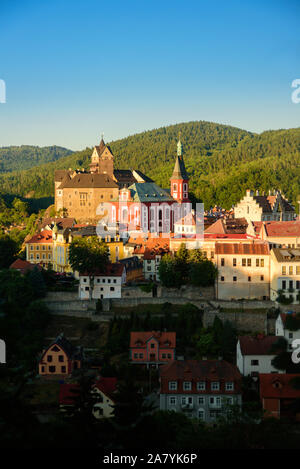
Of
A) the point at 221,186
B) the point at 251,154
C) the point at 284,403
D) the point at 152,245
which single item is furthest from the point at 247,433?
the point at 251,154

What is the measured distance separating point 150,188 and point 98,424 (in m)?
49.8

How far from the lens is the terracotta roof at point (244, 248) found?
46.1 meters

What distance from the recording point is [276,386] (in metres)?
33.7

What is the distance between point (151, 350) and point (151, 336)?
901mm

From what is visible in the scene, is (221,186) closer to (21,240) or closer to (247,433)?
(21,240)

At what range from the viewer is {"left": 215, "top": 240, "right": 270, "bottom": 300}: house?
150ft

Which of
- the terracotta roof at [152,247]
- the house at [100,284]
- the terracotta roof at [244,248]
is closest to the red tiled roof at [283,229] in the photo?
the terracotta roof at [244,248]

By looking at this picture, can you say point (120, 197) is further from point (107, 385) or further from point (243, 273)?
point (107, 385)

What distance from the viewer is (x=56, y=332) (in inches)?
1764

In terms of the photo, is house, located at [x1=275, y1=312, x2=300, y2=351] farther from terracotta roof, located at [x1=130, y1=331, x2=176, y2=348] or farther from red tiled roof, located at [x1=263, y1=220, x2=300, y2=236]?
red tiled roof, located at [x1=263, y1=220, x2=300, y2=236]

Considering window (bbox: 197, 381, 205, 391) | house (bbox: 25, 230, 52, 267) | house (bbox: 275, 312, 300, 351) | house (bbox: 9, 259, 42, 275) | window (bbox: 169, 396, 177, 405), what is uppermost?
house (bbox: 25, 230, 52, 267)

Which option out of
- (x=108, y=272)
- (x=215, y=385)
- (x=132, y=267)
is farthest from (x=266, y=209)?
(x=215, y=385)

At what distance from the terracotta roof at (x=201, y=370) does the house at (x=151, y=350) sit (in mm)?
3826

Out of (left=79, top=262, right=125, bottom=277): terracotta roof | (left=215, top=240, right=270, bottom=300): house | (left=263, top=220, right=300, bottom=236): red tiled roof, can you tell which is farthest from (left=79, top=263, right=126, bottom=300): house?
(left=263, top=220, right=300, bottom=236): red tiled roof
